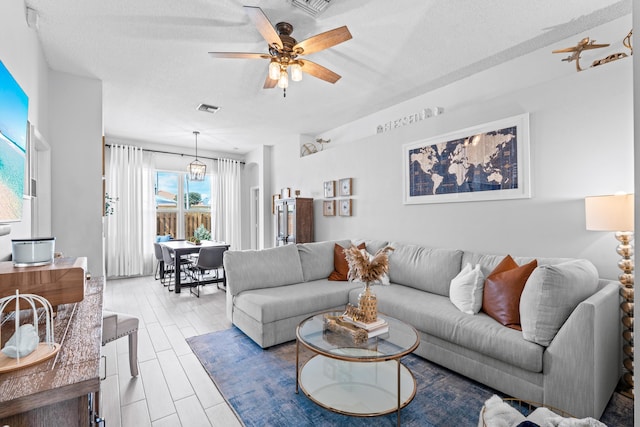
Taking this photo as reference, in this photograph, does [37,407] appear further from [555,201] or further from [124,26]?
[555,201]

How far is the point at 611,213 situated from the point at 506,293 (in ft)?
2.74

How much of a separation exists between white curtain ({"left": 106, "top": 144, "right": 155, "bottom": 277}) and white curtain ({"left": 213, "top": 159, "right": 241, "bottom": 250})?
4.41 ft

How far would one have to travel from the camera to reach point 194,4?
87.7 inches

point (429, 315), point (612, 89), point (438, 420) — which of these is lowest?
point (438, 420)

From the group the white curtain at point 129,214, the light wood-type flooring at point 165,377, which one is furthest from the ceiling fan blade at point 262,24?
the white curtain at point 129,214

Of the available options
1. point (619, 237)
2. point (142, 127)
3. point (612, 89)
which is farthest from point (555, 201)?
point (142, 127)

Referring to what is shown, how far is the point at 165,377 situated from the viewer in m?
2.29

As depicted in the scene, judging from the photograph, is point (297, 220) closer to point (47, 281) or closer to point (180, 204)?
point (180, 204)

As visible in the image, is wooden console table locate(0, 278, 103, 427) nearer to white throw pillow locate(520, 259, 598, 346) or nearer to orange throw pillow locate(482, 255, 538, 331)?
white throw pillow locate(520, 259, 598, 346)

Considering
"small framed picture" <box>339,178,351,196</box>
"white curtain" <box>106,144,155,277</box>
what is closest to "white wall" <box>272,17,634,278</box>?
"small framed picture" <box>339,178,351,196</box>

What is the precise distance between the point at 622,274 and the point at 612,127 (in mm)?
1106

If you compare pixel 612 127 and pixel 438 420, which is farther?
pixel 612 127

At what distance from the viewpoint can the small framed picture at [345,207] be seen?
468cm

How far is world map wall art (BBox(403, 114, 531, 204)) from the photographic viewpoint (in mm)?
2846
